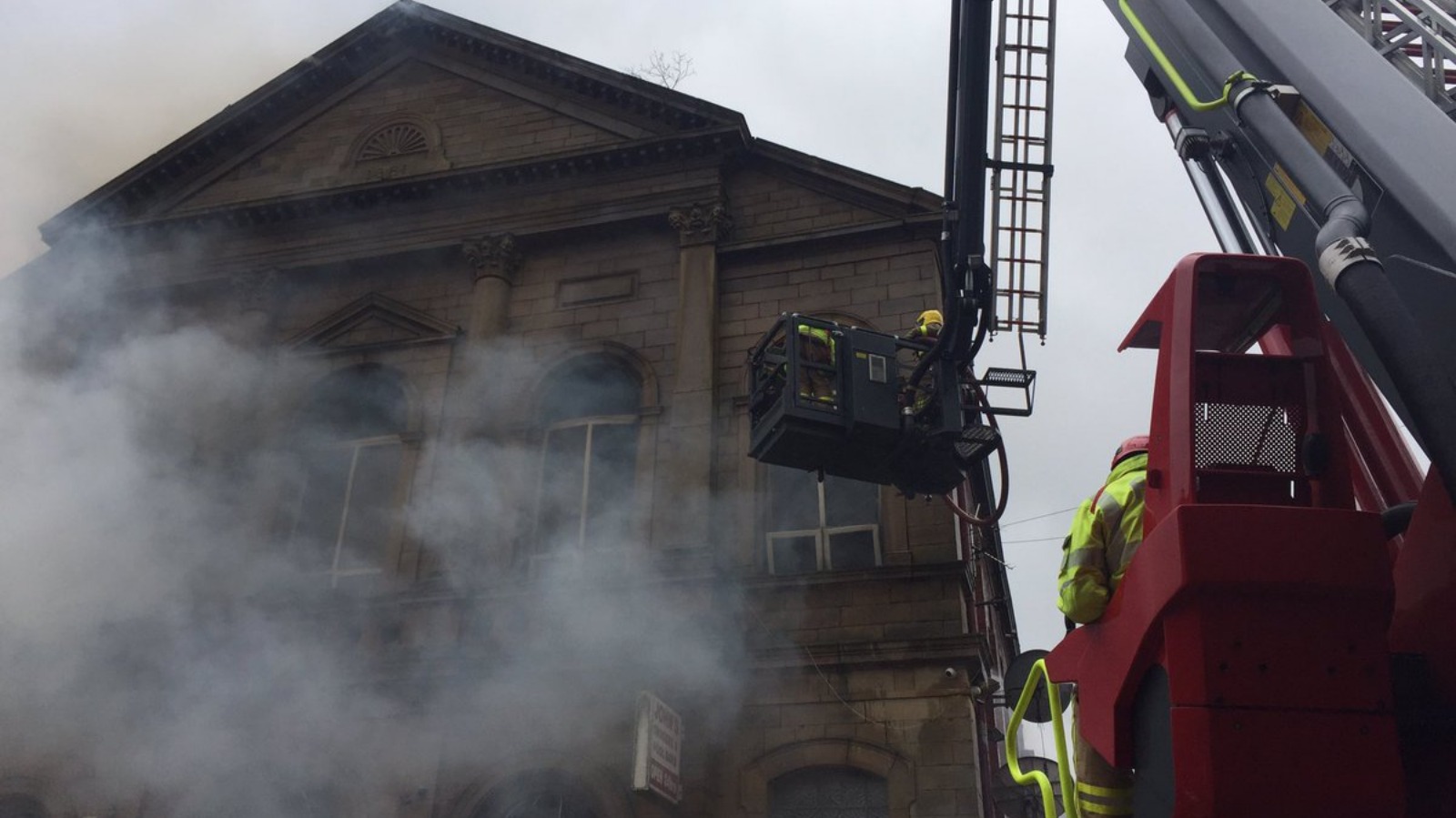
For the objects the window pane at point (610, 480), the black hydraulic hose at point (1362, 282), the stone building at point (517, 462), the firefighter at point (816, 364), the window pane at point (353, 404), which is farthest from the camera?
the window pane at point (353, 404)

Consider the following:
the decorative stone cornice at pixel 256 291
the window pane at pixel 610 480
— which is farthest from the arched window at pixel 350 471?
the window pane at pixel 610 480

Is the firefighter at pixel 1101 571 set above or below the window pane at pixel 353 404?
below

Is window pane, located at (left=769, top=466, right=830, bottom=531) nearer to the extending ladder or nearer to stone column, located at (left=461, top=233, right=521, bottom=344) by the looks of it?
stone column, located at (left=461, top=233, right=521, bottom=344)

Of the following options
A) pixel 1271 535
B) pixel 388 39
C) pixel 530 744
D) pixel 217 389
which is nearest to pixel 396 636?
pixel 530 744

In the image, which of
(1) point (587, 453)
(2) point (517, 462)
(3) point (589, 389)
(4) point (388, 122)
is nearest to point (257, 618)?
(2) point (517, 462)

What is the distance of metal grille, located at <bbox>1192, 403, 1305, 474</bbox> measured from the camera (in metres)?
2.47

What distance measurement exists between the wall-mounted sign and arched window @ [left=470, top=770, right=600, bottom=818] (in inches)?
38.7

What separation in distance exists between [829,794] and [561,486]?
4.31 m

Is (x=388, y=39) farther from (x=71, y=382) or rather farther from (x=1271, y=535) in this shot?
(x=1271, y=535)

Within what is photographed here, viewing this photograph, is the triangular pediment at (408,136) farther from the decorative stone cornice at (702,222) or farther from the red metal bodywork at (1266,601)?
the red metal bodywork at (1266,601)

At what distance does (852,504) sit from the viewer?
10.6 metres

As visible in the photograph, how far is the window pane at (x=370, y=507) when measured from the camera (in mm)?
11570

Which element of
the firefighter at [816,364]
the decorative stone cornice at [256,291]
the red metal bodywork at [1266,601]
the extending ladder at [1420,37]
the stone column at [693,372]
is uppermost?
the decorative stone cornice at [256,291]

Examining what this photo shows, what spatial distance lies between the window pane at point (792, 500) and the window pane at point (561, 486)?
209 centimetres
